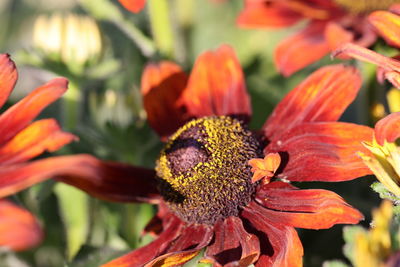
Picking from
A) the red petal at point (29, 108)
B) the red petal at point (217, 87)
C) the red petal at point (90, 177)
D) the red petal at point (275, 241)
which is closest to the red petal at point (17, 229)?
the red petal at point (90, 177)

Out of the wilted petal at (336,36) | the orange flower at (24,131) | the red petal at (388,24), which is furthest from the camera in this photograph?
the wilted petal at (336,36)

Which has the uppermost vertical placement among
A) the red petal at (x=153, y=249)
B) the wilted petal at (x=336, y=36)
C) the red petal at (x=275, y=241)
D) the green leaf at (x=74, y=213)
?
the wilted petal at (x=336, y=36)

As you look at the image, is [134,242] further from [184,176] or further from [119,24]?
[119,24]

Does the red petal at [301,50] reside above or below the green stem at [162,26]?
below

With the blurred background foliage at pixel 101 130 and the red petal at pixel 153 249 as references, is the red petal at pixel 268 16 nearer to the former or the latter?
the blurred background foliage at pixel 101 130

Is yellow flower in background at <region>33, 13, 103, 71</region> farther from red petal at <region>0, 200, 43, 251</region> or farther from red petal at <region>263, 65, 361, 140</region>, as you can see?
red petal at <region>0, 200, 43, 251</region>

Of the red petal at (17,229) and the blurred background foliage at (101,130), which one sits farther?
the blurred background foliage at (101,130)
